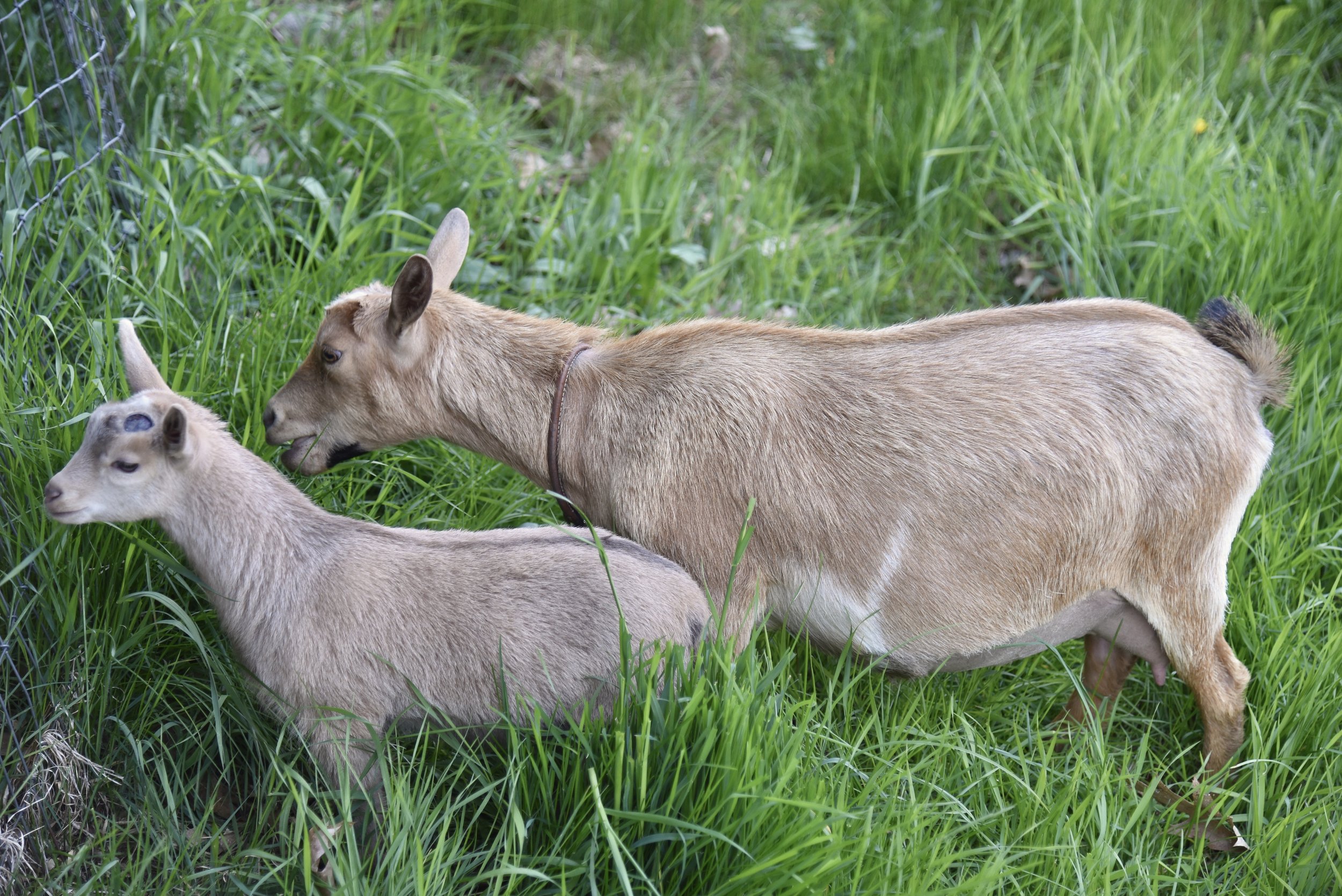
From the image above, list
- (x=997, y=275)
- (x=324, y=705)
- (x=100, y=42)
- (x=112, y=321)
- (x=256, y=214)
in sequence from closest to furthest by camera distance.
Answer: (x=324, y=705), (x=112, y=321), (x=100, y=42), (x=256, y=214), (x=997, y=275)

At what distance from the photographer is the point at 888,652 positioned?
3.25 m

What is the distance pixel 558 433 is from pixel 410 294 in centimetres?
54

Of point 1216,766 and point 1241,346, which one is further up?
point 1241,346

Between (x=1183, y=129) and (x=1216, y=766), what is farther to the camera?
(x=1183, y=129)

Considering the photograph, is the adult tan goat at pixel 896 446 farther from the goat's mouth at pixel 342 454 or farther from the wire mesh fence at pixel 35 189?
the wire mesh fence at pixel 35 189

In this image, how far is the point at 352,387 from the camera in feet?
11.1

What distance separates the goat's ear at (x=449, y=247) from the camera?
3602 millimetres

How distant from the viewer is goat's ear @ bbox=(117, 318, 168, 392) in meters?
3.04

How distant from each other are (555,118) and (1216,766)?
403 centimetres

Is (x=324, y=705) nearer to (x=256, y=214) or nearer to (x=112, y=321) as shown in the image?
(x=112, y=321)

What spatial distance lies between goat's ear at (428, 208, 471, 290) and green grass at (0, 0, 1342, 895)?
643 mm

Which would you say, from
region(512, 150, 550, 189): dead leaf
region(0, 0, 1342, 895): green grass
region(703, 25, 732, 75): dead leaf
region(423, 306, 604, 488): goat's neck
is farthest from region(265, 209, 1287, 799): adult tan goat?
region(703, 25, 732, 75): dead leaf

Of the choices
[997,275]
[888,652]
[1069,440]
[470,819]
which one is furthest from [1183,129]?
[470,819]

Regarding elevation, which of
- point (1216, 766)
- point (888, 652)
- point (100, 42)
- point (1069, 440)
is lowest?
point (1216, 766)
